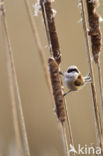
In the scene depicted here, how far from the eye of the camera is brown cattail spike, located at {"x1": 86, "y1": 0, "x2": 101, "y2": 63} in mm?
489

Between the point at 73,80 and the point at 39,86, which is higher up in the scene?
the point at 73,80

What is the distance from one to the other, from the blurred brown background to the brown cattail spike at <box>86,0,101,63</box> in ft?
2.06

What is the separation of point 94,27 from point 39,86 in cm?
68

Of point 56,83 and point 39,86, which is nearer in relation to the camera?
point 56,83

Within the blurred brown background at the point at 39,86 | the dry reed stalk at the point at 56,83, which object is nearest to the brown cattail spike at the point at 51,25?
the dry reed stalk at the point at 56,83

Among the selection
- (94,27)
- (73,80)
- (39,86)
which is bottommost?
(39,86)

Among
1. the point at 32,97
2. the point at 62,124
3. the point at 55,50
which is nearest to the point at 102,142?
the point at 62,124

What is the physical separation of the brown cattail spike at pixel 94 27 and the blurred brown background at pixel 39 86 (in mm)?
628

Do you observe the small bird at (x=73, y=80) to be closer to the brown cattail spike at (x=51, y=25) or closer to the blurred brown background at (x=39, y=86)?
the brown cattail spike at (x=51, y=25)

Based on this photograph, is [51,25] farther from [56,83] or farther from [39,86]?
[39,86]

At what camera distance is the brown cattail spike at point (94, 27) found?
489 mm

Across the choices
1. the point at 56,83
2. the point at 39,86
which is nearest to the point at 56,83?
the point at 56,83

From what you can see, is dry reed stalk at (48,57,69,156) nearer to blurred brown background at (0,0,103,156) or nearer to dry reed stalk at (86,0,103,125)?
dry reed stalk at (86,0,103,125)

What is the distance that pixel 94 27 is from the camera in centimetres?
51
